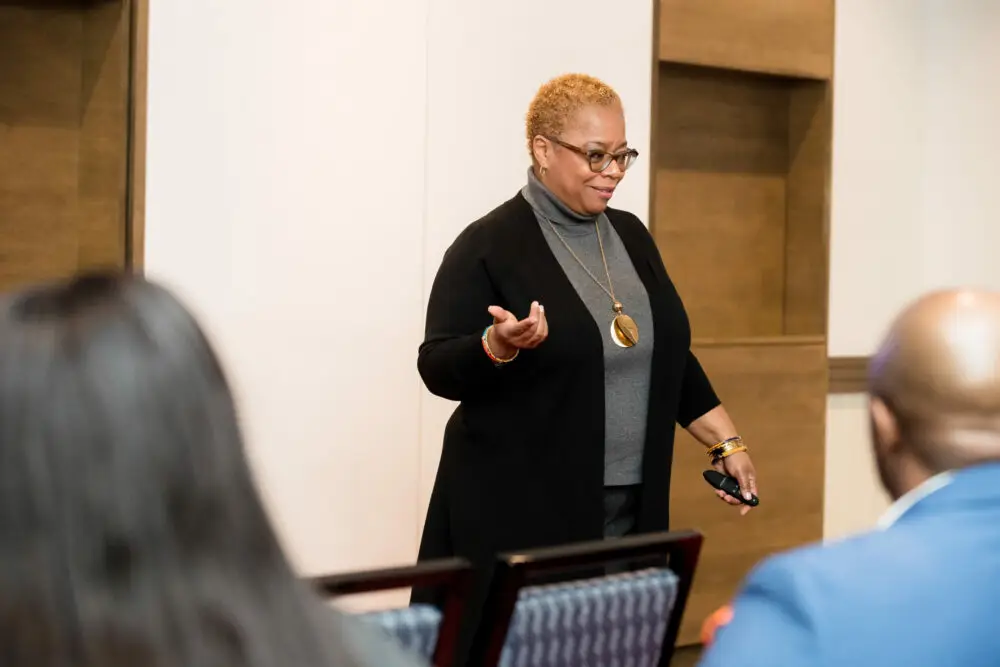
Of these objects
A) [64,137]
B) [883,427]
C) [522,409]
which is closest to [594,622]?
[883,427]

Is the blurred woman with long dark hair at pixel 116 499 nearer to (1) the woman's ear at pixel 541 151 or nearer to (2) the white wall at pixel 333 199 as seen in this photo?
(1) the woman's ear at pixel 541 151

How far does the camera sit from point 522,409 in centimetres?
275

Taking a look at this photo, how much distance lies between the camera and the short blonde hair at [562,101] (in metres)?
2.93

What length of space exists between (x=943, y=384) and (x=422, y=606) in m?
0.62

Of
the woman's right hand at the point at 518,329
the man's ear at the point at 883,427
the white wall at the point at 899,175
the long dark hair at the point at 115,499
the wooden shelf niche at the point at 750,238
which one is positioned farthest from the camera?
the white wall at the point at 899,175

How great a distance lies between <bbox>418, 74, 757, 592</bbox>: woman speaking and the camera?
2.74 metres

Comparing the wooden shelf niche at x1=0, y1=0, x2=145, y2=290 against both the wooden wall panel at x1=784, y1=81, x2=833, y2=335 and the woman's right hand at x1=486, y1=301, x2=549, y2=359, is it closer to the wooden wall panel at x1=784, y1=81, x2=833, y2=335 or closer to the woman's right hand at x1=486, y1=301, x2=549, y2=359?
the woman's right hand at x1=486, y1=301, x2=549, y2=359

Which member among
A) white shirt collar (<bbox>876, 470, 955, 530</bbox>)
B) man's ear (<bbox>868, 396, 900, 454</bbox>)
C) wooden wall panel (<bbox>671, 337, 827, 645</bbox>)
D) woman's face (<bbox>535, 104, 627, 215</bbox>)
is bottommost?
wooden wall panel (<bbox>671, 337, 827, 645</bbox>)

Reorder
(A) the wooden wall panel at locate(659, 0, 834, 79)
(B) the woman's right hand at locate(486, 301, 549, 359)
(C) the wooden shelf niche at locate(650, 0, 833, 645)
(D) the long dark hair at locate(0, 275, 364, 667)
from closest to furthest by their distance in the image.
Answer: (D) the long dark hair at locate(0, 275, 364, 667), (B) the woman's right hand at locate(486, 301, 549, 359), (A) the wooden wall panel at locate(659, 0, 834, 79), (C) the wooden shelf niche at locate(650, 0, 833, 645)

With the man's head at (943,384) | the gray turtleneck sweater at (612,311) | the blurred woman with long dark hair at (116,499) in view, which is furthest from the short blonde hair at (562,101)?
the blurred woman with long dark hair at (116,499)

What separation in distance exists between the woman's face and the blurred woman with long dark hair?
7.02 ft

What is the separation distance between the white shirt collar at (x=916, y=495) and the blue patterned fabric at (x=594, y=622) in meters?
0.46

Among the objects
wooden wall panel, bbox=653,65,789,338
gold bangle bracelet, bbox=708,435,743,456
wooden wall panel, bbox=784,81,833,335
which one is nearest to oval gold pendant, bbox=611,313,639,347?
gold bangle bracelet, bbox=708,435,743,456

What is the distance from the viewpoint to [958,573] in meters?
1.14
